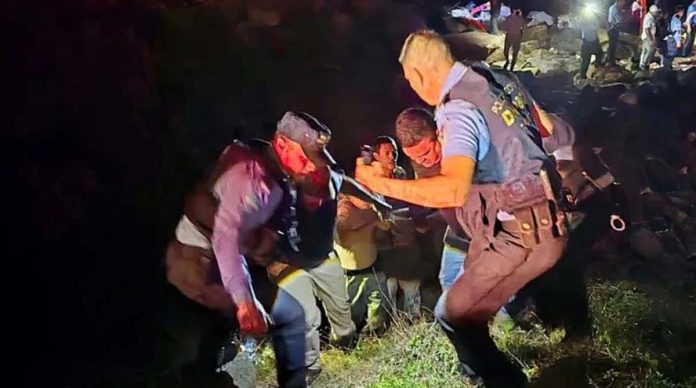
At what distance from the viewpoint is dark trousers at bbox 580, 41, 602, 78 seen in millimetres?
2713

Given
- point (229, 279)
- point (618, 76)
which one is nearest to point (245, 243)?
point (229, 279)

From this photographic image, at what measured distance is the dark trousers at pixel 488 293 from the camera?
2688 mm

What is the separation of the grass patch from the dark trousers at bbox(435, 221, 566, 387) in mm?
35

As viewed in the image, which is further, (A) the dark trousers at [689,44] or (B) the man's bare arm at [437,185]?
(A) the dark trousers at [689,44]

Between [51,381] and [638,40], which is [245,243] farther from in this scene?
[638,40]

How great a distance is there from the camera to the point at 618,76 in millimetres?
2721

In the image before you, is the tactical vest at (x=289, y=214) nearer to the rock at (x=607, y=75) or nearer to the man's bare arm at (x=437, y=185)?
the man's bare arm at (x=437, y=185)

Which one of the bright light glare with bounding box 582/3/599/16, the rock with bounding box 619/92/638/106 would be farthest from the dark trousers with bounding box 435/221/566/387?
the bright light glare with bounding box 582/3/599/16

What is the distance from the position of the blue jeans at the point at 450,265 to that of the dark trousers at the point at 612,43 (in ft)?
2.22

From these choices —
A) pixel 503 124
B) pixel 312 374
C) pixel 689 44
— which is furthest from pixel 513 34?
pixel 312 374

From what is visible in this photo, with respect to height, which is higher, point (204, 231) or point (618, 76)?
point (618, 76)

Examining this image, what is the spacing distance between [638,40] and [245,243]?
1223 millimetres

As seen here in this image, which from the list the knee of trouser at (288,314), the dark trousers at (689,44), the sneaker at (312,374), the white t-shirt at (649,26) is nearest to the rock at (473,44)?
the white t-shirt at (649,26)

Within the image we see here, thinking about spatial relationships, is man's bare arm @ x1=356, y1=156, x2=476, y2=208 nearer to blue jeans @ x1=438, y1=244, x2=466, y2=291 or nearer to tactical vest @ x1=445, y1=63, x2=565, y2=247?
tactical vest @ x1=445, y1=63, x2=565, y2=247
